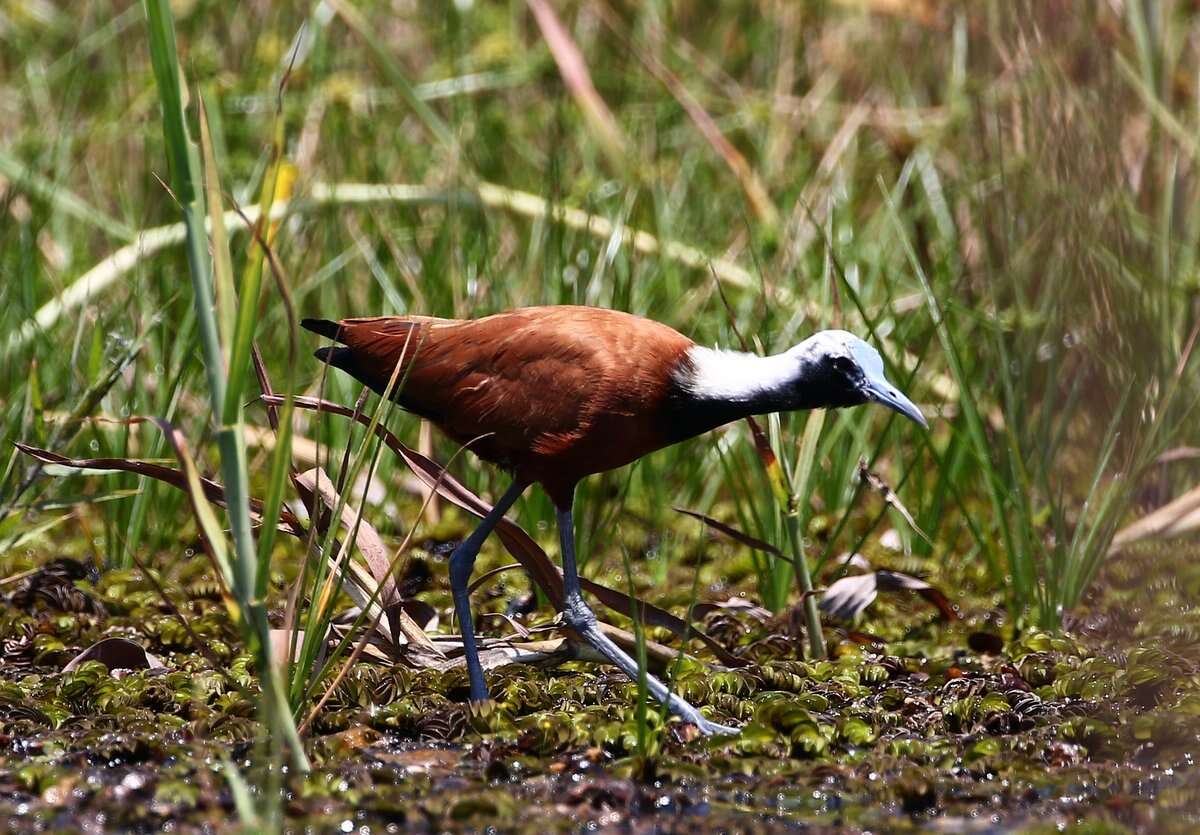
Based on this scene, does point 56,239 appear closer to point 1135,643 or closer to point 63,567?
point 63,567

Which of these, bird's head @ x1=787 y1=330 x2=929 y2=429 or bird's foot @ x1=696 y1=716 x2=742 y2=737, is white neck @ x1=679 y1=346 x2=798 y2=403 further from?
bird's foot @ x1=696 y1=716 x2=742 y2=737

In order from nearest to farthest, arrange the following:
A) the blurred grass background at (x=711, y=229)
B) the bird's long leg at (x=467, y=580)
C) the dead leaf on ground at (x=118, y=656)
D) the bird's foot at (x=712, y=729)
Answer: the bird's foot at (x=712, y=729) → the bird's long leg at (x=467, y=580) → the dead leaf on ground at (x=118, y=656) → the blurred grass background at (x=711, y=229)

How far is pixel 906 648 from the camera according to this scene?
4184 mm

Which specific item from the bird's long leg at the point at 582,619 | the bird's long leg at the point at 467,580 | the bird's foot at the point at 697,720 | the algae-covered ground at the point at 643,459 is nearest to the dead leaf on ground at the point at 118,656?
the algae-covered ground at the point at 643,459

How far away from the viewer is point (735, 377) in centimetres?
A: 362

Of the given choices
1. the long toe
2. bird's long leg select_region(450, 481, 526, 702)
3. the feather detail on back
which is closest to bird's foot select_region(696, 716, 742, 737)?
the long toe

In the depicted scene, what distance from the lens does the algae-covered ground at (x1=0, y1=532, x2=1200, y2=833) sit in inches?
114

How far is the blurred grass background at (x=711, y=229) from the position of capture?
405 centimetres

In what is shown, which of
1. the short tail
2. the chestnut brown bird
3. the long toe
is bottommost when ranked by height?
the long toe

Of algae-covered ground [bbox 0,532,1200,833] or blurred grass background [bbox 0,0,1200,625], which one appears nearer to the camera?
algae-covered ground [bbox 0,532,1200,833]

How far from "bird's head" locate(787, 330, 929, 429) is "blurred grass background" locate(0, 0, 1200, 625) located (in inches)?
8.8

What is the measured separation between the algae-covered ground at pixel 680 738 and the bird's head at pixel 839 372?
0.69m

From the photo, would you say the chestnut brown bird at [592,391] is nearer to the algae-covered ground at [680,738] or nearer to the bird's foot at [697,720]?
the bird's foot at [697,720]

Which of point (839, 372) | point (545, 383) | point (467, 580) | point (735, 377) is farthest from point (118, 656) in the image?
point (839, 372)
